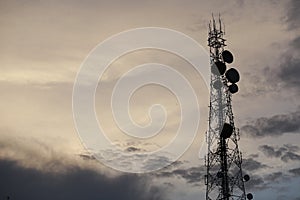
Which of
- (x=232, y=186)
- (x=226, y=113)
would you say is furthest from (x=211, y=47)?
(x=232, y=186)

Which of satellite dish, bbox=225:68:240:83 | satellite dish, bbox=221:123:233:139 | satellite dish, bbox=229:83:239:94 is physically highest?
satellite dish, bbox=225:68:240:83

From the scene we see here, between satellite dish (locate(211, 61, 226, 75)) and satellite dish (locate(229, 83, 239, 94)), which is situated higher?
satellite dish (locate(211, 61, 226, 75))

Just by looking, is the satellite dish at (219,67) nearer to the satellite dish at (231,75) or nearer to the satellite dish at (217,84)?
the satellite dish at (231,75)

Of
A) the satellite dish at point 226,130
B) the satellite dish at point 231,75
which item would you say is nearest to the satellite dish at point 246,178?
the satellite dish at point 226,130

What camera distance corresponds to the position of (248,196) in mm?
59094

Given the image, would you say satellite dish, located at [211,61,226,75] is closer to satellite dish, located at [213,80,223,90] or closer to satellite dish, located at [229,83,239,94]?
satellite dish, located at [213,80,223,90]

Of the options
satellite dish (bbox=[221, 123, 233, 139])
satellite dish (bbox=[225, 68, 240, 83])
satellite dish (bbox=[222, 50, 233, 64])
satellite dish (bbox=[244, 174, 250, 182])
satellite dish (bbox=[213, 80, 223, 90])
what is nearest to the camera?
satellite dish (bbox=[244, 174, 250, 182])

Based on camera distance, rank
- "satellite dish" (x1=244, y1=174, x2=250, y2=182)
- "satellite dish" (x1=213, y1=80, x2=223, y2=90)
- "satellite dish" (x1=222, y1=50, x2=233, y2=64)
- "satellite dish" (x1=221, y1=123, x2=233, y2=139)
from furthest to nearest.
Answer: "satellite dish" (x1=213, y1=80, x2=223, y2=90) < "satellite dish" (x1=222, y1=50, x2=233, y2=64) < "satellite dish" (x1=221, y1=123, x2=233, y2=139) < "satellite dish" (x1=244, y1=174, x2=250, y2=182)

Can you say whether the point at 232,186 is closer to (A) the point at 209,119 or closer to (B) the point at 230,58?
(A) the point at 209,119

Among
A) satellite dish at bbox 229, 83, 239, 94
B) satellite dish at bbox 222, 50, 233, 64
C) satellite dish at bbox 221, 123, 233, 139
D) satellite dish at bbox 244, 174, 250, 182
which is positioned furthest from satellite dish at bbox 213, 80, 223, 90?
satellite dish at bbox 244, 174, 250, 182

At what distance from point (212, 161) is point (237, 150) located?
333 centimetres

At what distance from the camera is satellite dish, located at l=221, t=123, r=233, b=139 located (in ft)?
201

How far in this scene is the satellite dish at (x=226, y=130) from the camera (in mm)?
61153

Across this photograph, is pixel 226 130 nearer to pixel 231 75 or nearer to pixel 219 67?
pixel 231 75
